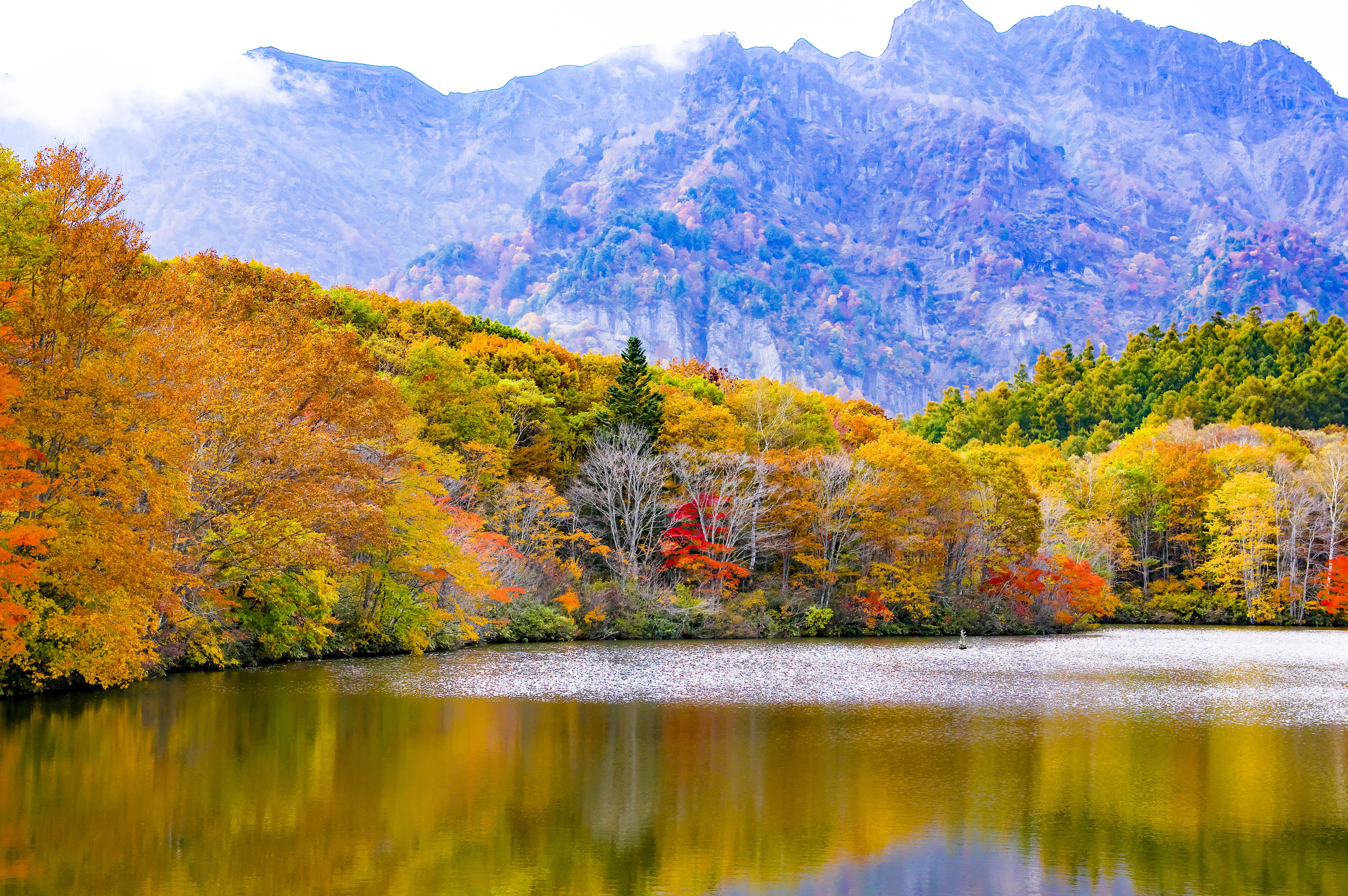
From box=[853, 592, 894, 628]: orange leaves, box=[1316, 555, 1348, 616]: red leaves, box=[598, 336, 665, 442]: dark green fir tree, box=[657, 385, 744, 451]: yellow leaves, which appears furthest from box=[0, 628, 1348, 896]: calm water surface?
box=[1316, 555, 1348, 616]: red leaves

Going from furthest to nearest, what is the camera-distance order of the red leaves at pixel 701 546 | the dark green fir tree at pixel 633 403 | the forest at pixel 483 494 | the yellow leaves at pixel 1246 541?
1. the yellow leaves at pixel 1246 541
2. the dark green fir tree at pixel 633 403
3. the red leaves at pixel 701 546
4. the forest at pixel 483 494

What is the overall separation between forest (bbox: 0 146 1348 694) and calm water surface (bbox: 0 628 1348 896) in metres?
3.86

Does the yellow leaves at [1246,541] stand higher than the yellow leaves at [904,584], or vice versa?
the yellow leaves at [1246,541]

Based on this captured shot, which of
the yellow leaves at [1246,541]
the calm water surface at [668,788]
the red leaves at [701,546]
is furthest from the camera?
the yellow leaves at [1246,541]

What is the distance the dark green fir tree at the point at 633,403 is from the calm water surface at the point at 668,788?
25.7 m

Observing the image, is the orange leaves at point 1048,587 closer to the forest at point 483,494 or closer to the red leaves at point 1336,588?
the forest at point 483,494

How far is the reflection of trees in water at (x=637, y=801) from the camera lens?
13188 millimetres

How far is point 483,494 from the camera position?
50.2m

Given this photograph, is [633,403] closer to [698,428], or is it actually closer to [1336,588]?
[698,428]

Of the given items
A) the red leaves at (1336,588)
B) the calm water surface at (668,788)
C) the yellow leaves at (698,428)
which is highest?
the yellow leaves at (698,428)

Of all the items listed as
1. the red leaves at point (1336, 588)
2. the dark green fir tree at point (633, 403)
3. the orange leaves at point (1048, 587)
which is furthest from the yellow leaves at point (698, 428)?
the red leaves at point (1336, 588)

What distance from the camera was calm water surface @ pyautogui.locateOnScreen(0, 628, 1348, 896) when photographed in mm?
13148

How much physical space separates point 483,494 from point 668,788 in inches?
1324

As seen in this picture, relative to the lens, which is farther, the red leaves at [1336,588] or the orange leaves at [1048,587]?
the red leaves at [1336,588]
